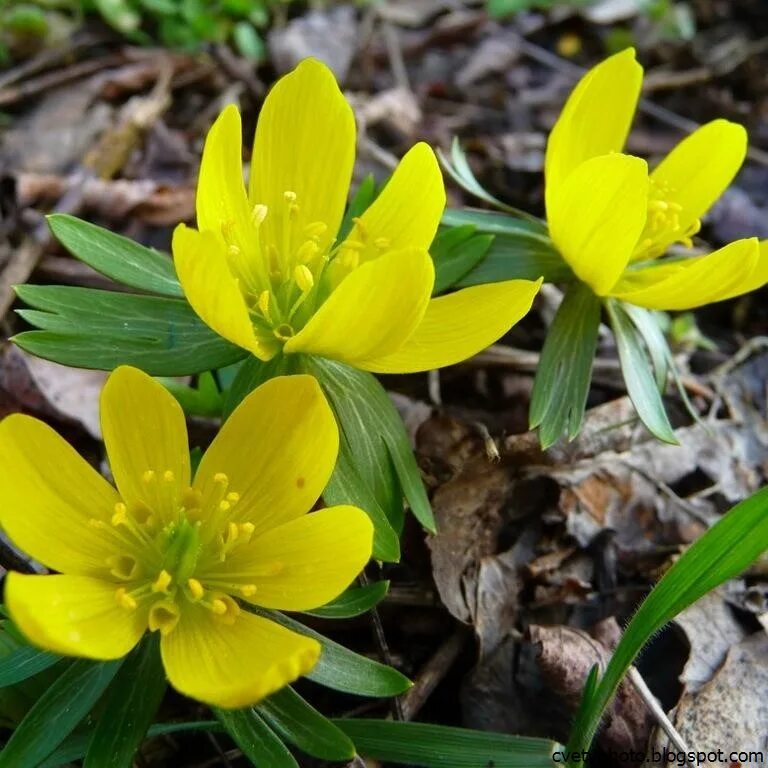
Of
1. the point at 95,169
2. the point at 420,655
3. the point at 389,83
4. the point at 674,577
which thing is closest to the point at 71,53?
the point at 95,169

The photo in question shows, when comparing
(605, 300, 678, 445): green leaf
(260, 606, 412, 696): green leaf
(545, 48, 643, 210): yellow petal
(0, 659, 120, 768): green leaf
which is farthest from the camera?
(545, 48, 643, 210): yellow petal

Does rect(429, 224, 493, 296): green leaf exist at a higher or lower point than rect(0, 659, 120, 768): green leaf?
higher

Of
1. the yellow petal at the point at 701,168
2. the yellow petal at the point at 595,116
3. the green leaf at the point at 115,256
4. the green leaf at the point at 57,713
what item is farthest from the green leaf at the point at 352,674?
the yellow petal at the point at 701,168

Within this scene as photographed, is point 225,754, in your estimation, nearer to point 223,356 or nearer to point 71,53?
point 223,356

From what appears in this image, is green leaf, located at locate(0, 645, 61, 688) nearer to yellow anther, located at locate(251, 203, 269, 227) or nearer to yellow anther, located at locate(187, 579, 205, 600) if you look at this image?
yellow anther, located at locate(187, 579, 205, 600)

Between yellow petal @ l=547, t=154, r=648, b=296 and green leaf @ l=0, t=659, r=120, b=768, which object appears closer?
green leaf @ l=0, t=659, r=120, b=768

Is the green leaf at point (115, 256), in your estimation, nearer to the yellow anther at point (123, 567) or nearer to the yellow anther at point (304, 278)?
the yellow anther at point (304, 278)

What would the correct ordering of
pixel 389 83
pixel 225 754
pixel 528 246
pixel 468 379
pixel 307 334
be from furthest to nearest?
pixel 389 83 < pixel 468 379 < pixel 528 246 < pixel 225 754 < pixel 307 334

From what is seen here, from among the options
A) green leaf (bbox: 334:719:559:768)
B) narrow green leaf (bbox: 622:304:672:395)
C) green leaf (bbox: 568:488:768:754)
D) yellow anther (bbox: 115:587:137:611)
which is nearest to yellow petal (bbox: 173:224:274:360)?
yellow anther (bbox: 115:587:137:611)
